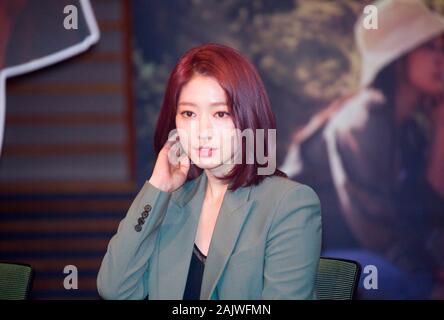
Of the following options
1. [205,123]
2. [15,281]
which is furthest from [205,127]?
[15,281]

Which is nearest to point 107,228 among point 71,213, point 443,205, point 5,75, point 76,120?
point 71,213

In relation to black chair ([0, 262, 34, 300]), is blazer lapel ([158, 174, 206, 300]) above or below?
above

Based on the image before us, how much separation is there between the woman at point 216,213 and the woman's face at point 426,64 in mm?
2644

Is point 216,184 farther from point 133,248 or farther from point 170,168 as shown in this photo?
point 133,248

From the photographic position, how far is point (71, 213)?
422cm

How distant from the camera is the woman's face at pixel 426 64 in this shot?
4.18 metres

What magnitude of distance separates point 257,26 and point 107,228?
1.63m

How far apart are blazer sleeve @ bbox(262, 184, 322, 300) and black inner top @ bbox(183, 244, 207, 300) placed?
Result: 0.20m

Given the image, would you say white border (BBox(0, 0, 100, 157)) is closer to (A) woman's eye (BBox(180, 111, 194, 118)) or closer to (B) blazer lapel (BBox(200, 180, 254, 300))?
(A) woman's eye (BBox(180, 111, 194, 118))

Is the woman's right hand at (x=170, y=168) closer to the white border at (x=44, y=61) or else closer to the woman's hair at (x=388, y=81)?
the white border at (x=44, y=61)

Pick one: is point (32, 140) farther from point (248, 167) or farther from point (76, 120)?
point (248, 167)

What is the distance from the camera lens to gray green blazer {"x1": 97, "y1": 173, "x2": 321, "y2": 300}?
1.67 m

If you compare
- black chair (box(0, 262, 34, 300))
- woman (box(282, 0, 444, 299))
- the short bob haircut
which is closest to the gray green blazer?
the short bob haircut
